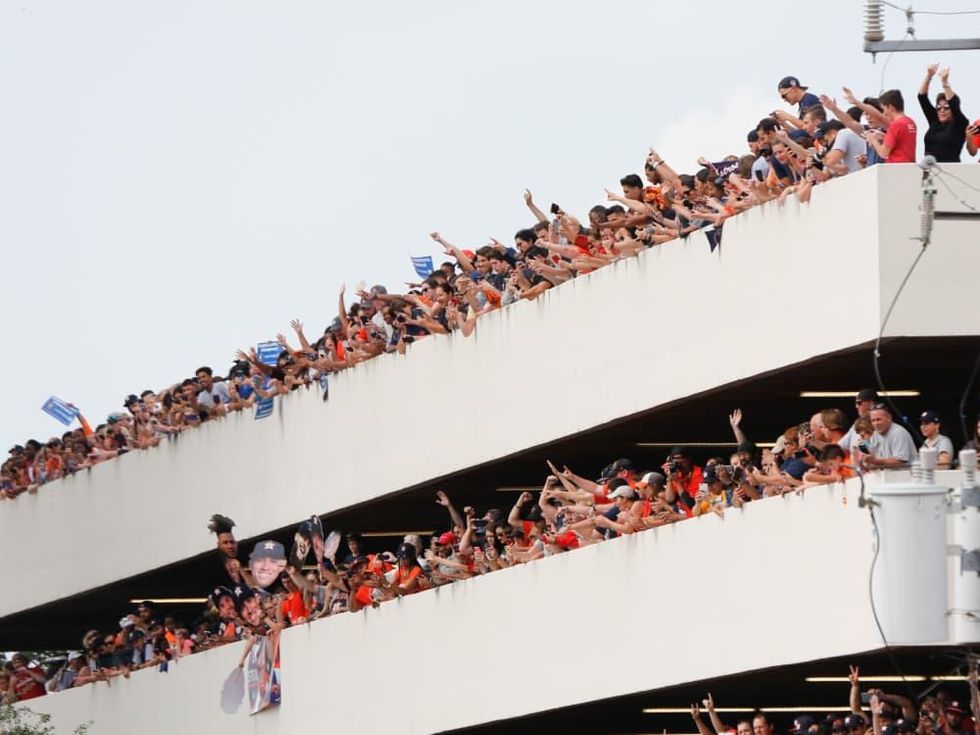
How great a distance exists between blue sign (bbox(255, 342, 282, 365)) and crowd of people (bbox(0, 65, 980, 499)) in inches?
1.9

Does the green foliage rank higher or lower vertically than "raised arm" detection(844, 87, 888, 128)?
lower

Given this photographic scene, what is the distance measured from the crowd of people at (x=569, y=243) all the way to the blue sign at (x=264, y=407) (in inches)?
3.7

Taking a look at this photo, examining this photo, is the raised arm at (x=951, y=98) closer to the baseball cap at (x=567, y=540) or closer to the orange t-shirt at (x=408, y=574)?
the baseball cap at (x=567, y=540)

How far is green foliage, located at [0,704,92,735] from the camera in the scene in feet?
117

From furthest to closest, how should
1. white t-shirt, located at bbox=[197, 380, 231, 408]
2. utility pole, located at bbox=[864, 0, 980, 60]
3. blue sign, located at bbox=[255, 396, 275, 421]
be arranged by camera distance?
1. white t-shirt, located at bbox=[197, 380, 231, 408]
2. blue sign, located at bbox=[255, 396, 275, 421]
3. utility pole, located at bbox=[864, 0, 980, 60]

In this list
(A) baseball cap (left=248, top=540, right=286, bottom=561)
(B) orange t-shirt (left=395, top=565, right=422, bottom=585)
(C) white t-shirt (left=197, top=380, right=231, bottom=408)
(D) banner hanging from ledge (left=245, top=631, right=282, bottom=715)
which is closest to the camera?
(B) orange t-shirt (left=395, top=565, right=422, bottom=585)

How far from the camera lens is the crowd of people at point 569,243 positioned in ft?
74.2

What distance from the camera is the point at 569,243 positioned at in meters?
27.7

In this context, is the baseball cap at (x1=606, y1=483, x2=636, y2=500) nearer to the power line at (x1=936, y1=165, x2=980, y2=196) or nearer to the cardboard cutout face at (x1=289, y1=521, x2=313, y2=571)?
the power line at (x1=936, y1=165, x2=980, y2=196)

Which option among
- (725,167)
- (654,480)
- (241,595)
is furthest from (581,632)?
(241,595)

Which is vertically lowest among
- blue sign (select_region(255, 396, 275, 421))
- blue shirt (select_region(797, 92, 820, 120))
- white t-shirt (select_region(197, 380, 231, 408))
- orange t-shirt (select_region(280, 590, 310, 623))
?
orange t-shirt (select_region(280, 590, 310, 623))

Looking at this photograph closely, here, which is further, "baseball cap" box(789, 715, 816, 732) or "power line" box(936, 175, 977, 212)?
"power line" box(936, 175, 977, 212)

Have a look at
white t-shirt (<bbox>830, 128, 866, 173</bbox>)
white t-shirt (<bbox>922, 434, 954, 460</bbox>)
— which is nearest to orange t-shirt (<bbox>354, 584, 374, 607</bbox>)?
white t-shirt (<bbox>830, 128, 866, 173</bbox>)

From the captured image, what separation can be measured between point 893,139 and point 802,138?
53.6 inches
